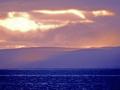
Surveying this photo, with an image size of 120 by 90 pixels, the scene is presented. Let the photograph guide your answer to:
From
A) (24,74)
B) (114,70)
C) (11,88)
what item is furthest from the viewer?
(24,74)

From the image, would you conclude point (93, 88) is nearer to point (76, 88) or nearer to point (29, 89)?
point (76, 88)

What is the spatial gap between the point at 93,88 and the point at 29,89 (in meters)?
7.85

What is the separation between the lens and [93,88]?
75375 mm

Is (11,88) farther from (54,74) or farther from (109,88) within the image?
(54,74)

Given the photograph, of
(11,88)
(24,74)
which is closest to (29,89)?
(11,88)

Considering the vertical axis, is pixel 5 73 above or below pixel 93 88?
above

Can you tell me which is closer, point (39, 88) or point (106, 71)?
point (39, 88)

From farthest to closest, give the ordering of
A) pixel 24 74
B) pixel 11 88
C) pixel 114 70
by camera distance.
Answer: pixel 24 74, pixel 114 70, pixel 11 88

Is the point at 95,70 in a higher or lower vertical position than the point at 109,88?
higher

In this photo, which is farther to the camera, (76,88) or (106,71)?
(106,71)

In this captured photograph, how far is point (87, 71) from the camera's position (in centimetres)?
12850

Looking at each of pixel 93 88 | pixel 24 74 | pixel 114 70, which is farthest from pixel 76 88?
pixel 24 74

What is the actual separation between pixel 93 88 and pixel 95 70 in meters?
50.1

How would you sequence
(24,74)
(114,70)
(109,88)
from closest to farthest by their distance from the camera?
(109,88) → (114,70) → (24,74)
